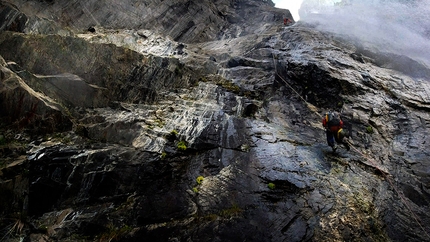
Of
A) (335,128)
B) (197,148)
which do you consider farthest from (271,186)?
(335,128)

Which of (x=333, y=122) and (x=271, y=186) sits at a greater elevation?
(x=333, y=122)

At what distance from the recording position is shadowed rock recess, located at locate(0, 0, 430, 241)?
7.49 m

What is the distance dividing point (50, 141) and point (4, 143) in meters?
1.25

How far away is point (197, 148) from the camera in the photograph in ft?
32.7

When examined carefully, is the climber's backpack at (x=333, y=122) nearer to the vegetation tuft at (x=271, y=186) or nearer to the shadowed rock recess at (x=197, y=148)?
the shadowed rock recess at (x=197, y=148)

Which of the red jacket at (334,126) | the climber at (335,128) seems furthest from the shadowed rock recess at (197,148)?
the red jacket at (334,126)

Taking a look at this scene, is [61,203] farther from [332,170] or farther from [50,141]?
[332,170]

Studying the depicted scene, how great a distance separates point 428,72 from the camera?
15.3 m

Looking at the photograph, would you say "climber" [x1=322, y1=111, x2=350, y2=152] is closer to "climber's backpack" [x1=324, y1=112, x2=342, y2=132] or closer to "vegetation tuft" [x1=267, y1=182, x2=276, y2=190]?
"climber's backpack" [x1=324, y1=112, x2=342, y2=132]

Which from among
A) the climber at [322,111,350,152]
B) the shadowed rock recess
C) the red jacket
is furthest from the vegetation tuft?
the red jacket

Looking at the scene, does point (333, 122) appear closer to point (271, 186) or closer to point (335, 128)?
point (335, 128)

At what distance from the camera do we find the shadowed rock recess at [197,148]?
24.6 ft

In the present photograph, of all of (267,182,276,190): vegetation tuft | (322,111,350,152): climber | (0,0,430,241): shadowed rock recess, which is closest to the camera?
(0,0,430,241): shadowed rock recess

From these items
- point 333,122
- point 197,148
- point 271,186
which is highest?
point 333,122
